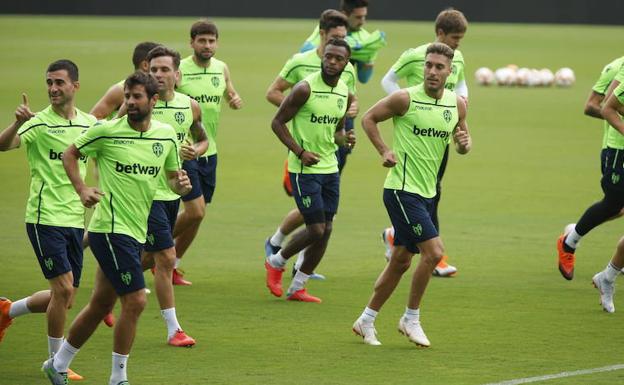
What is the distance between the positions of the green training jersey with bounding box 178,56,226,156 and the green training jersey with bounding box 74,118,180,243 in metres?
4.08

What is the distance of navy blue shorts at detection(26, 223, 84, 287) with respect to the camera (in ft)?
29.5

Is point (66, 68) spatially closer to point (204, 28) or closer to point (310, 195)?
point (310, 195)

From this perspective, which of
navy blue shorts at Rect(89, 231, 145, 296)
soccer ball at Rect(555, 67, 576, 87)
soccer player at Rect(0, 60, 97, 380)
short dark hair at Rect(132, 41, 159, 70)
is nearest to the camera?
navy blue shorts at Rect(89, 231, 145, 296)

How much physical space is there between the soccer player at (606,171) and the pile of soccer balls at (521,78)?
22.4 m

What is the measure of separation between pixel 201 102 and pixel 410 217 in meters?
3.54

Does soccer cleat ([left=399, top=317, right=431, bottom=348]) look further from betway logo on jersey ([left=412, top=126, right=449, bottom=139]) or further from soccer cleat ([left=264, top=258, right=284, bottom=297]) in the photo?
soccer cleat ([left=264, top=258, right=284, bottom=297])

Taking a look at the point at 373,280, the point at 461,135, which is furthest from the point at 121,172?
the point at 373,280

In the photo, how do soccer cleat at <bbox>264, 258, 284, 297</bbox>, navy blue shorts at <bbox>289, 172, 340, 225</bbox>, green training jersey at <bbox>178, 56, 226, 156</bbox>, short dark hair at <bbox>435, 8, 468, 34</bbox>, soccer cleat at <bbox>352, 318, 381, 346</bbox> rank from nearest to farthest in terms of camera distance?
soccer cleat at <bbox>352, 318, 381, 346</bbox> → navy blue shorts at <bbox>289, 172, 340, 225</bbox> → soccer cleat at <bbox>264, 258, 284, 297</bbox> → short dark hair at <bbox>435, 8, 468, 34</bbox> → green training jersey at <bbox>178, 56, 226, 156</bbox>

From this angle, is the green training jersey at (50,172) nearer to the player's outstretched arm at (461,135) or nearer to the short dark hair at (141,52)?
the short dark hair at (141,52)

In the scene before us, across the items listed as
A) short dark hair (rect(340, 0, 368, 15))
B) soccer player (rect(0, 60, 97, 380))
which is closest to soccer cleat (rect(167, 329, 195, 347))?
soccer player (rect(0, 60, 97, 380))

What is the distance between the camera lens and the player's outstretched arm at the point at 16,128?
9039mm

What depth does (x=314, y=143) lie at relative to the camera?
11695 mm

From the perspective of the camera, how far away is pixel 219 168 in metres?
20.8

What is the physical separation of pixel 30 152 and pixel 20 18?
1997 inches
